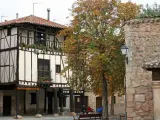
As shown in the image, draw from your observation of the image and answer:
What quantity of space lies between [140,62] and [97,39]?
654cm

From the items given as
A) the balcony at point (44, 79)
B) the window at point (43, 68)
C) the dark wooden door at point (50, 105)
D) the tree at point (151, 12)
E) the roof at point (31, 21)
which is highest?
the roof at point (31, 21)

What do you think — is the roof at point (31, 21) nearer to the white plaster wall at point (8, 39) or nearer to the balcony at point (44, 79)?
the white plaster wall at point (8, 39)

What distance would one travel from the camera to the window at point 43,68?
35312mm

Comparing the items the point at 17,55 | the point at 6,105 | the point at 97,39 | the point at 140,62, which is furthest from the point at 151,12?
the point at 6,105

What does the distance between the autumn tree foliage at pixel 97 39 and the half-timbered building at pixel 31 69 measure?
10453 millimetres

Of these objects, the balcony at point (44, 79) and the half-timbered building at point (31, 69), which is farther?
the balcony at point (44, 79)

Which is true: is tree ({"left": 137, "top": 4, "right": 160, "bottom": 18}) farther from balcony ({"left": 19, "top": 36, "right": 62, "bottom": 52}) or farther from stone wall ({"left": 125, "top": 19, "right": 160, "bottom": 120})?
balcony ({"left": 19, "top": 36, "right": 62, "bottom": 52})

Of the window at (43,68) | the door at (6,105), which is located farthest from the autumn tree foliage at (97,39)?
the door at (6,105)

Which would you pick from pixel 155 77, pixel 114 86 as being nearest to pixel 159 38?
pixel 155 77

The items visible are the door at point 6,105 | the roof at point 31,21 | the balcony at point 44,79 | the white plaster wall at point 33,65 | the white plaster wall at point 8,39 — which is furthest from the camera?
the door at point 6,105

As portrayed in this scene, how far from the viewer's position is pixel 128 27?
1616 cm

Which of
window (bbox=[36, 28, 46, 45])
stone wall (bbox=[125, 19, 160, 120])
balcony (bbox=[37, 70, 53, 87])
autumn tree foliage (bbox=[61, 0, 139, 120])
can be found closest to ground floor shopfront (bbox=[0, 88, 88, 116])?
balcony (bbox=[37, 70, 53, 87])

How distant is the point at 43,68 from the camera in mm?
35781

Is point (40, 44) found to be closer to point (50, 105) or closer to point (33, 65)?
point (33, 65)
